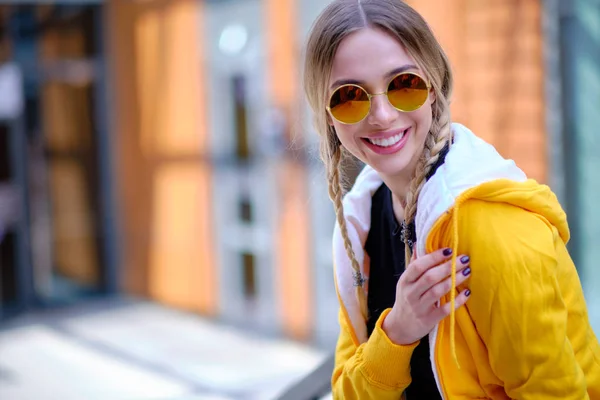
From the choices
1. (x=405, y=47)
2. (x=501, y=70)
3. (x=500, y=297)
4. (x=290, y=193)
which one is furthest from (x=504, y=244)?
(x=290, y=193)

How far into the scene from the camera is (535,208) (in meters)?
1.12

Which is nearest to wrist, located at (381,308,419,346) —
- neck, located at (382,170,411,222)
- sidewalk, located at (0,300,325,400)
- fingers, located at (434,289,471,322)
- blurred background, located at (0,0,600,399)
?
fingers, located at (434,289,471,322)

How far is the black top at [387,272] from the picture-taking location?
52.1 inches

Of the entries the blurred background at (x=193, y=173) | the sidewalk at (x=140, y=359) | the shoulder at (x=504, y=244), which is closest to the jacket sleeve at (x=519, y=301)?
the shoulder at (x=504, y=244)

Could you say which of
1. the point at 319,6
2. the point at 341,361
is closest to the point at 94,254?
the point at 319,6

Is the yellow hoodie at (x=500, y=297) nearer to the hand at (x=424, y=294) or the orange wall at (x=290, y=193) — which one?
the hand at (x=424, y=294)

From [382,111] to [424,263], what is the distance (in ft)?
0.83

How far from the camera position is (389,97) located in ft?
3.93

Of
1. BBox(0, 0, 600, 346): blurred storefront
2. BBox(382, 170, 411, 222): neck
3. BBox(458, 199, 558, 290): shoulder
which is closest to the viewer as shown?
BBox(458, 199, 558, 290): shoulder

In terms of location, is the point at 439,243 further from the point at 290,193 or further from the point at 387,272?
the point at 290,193

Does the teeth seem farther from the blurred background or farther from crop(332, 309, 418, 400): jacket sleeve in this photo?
the blurred background

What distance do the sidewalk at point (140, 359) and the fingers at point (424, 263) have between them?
3483 mm

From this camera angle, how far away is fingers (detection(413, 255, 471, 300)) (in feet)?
3.57

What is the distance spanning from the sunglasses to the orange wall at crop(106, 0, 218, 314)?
533 centimetres
